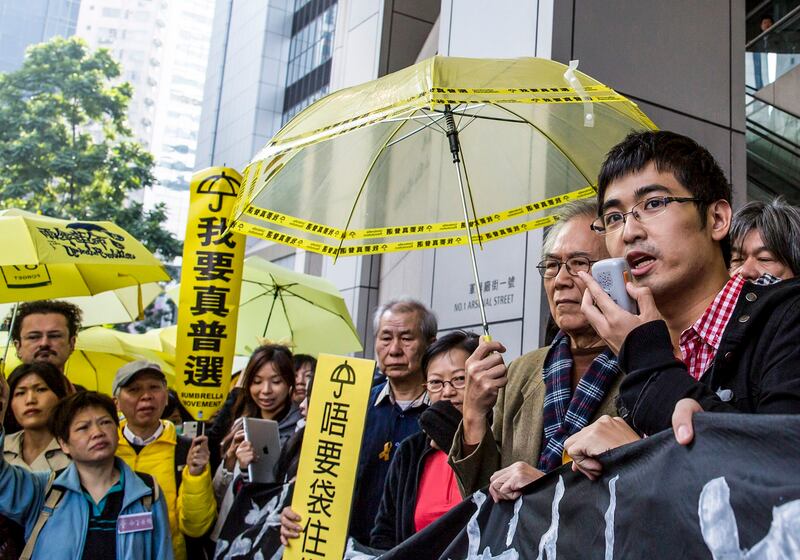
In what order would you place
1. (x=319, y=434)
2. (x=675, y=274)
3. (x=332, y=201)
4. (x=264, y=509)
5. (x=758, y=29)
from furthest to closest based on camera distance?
1. (x=758, y=29)
2. (x=264, y=509)
3. (x=332, y=201)
4. (x=319, y=434)
5. (x=675, y=274)

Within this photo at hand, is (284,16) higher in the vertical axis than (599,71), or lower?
higher

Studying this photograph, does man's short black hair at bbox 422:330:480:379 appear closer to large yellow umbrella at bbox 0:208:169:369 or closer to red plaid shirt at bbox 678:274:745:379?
red plaid shirt at bbox 678:274:745:379

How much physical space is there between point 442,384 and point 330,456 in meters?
0.58

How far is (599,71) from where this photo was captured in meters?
5.92

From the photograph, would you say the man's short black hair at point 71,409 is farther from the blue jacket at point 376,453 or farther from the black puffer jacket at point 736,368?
the black puffer jacket at point 736,368

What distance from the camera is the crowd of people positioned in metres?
1.80

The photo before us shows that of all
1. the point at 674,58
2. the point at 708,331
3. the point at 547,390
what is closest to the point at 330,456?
the point at 547,390

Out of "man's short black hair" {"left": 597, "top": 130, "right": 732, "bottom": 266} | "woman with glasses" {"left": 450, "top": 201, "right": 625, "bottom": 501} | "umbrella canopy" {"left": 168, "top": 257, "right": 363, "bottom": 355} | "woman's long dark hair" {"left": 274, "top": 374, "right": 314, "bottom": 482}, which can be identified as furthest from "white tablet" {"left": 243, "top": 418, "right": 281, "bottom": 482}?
"umbrella canopy" {"left": 168, "top": 257, "right": 363, "bottom": 355}

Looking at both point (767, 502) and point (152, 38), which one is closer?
point (767, 502)

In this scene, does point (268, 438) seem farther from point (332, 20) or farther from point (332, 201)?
point (332, 20)

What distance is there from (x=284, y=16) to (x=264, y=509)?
38925 mm

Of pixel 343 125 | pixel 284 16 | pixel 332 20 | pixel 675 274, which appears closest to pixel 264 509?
pixel 343 125

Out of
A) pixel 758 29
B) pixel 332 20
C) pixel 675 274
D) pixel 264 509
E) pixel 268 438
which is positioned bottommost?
pixel 264 509

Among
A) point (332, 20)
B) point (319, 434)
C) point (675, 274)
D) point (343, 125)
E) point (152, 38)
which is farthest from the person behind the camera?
point (152, 38)
